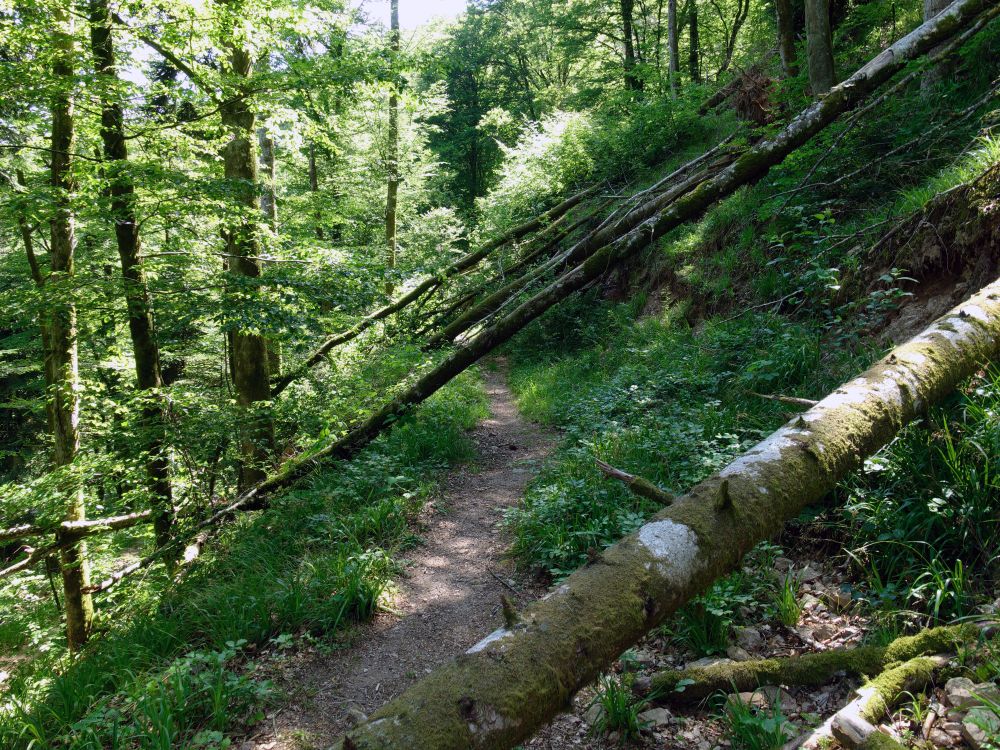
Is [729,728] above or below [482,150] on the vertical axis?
below

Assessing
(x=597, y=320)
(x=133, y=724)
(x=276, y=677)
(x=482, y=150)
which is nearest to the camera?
(x=133, y=724)

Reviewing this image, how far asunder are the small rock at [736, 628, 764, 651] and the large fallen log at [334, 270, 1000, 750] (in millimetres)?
894

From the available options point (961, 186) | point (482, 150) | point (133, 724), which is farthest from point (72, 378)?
point (482, 150)

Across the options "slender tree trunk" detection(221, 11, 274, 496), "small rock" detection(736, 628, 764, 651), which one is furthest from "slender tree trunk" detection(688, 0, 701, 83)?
"small rock" detection(736, 628, 764, 651)

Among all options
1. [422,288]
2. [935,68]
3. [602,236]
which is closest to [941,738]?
[602,236]

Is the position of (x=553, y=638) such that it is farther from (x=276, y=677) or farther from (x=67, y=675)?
(x=67, y=675)

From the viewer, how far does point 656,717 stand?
2715 mm

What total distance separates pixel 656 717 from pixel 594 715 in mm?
364

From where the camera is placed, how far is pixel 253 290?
6.94 m

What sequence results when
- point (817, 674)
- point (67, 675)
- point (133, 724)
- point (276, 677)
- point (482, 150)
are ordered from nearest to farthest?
1. point (817, 674)
2. point (133, 724)
3. point (276, 677)
4. point (67, 675)
5. point (482, 150)

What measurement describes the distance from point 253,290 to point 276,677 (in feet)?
16.0

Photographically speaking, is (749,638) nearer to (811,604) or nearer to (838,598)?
(811,604)

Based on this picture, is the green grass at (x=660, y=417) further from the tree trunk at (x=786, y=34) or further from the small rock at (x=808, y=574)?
the tree trunk at (x=786, y=34)

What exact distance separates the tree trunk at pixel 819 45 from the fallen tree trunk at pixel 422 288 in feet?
21.2
